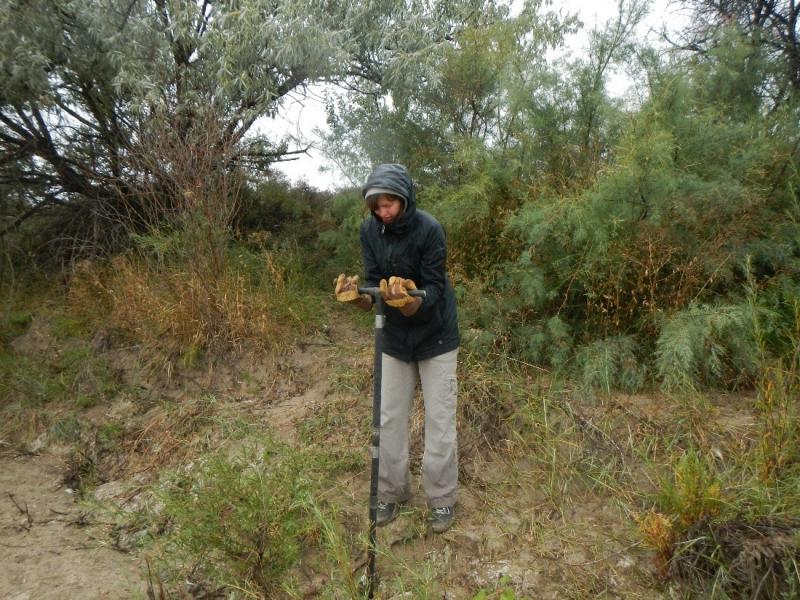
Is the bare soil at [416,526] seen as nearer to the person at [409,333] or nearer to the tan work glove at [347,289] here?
the person at [409,333]

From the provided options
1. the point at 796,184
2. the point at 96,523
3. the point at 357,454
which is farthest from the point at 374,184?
the point at 796,184

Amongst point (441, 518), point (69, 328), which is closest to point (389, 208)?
point (441, 518)

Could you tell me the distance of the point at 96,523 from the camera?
3.53m

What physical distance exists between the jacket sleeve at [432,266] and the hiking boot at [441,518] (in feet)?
3.40

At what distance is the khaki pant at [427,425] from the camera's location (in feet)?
9.64

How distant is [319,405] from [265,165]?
3430mm

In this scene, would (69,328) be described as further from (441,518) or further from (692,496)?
(692,496)

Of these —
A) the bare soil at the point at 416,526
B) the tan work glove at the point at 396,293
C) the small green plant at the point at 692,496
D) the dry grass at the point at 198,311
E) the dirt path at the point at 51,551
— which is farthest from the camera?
the dry grass at the point at 198,311

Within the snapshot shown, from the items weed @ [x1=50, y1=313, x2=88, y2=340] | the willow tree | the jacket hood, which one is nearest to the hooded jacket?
the jacket hood

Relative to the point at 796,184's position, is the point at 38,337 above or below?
below

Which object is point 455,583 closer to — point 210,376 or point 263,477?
point 263,477

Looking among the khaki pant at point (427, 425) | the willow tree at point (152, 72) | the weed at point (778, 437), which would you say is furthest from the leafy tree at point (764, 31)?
the khaki pant at point (427, 425)

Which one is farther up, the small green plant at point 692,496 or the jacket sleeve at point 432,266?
the jacket sleeve at point 432,266

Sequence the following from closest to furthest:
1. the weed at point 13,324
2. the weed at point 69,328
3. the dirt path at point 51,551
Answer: the dirt path at point 51,551
the weed at point 69,328
the weed at point 13,324
